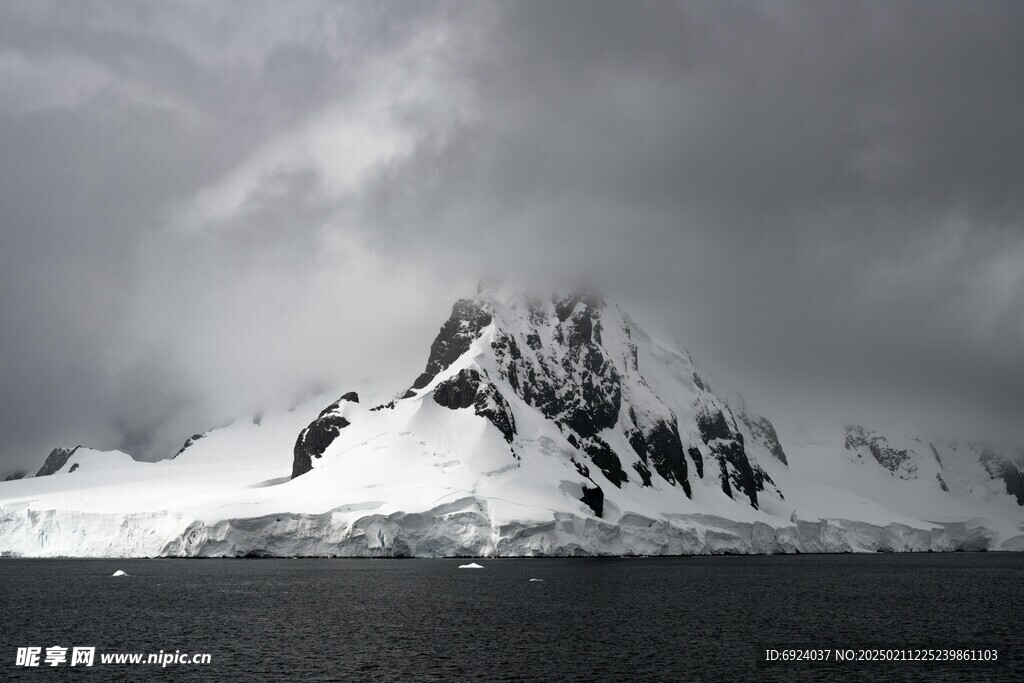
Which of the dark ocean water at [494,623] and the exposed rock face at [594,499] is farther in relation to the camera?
the exposed rock face at [594,499]

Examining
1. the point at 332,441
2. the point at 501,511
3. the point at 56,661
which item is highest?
the point at 332,441

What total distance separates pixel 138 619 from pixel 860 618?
52387 mm

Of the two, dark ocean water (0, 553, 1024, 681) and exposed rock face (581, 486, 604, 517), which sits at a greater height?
exposed rock face (581, 486, 604, 517)

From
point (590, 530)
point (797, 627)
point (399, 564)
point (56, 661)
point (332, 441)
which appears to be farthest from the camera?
point (332, 441)

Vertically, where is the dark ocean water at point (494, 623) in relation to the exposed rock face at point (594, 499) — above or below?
below

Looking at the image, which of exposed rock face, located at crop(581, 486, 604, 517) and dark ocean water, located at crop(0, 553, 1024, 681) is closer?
dark ocean water, located at crop(0, 553, 1024, 681)

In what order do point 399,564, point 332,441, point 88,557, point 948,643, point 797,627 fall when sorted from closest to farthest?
point 948,643 → point 797,627 → point 399,564 → point 88,557 → point 332,441

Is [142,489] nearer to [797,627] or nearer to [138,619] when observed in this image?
[138,619]

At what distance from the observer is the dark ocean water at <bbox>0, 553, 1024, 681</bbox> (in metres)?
48.6

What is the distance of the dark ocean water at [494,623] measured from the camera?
48.6 m

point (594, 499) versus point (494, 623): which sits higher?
point (594, 499)

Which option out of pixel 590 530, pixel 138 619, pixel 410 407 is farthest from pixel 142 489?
pixel 138 619

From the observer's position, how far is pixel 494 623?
2635 inches

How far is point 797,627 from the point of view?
65.8 m
